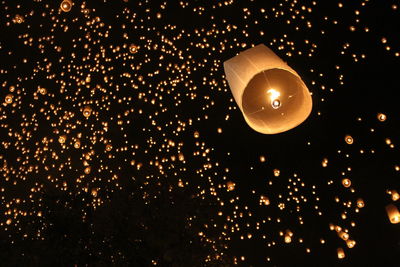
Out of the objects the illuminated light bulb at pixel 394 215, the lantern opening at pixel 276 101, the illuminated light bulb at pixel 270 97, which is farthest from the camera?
the illuminated light bulb at pixel 394 215

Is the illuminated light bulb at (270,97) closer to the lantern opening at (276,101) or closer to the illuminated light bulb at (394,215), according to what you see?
the lantern opening at (276,101)

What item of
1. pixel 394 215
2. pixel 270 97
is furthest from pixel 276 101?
pixel 394 215

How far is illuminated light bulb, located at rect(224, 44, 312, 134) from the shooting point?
103 inches

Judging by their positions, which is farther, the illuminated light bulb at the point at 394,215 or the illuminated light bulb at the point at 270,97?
the illuminated light bulb at the point at 394,215

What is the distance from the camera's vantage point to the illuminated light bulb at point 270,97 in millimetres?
2607

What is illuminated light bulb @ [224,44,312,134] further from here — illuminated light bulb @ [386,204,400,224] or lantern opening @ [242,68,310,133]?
illuminated light bulb @ [386,204,400,224]

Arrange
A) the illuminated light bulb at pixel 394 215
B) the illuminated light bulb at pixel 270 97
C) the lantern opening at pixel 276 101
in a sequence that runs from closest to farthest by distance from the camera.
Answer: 1. the illuminated light bulb at pixel 270 97
2. the lantern opening at pixel 276 101
3. the illuminated light bulb at pixel 394 215

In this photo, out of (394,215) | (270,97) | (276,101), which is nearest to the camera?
(276,101)

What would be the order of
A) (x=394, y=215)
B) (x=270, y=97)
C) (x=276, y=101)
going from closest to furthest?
(x=276, y=101) → (x=270, y=97) → (x=394, y=215)

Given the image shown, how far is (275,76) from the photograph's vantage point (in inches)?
112

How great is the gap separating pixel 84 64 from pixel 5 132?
9.54ft

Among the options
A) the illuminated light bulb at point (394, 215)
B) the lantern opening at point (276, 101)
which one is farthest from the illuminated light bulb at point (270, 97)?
the illuminated light bulb at point (394, 215)

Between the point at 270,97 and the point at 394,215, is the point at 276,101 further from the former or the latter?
the point at 394,215

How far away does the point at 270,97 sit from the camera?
2.85 m
